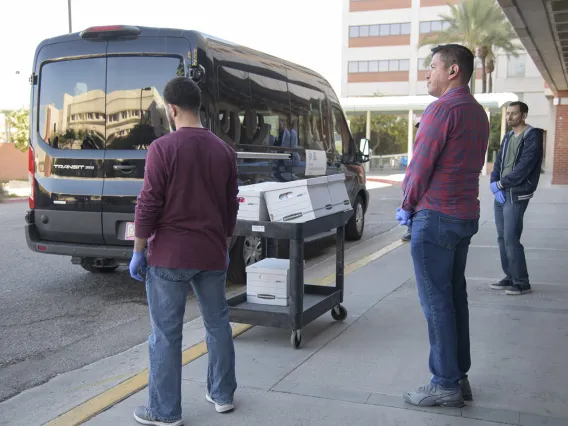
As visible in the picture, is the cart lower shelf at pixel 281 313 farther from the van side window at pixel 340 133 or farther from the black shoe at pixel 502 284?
the van side window at pixel 340 133

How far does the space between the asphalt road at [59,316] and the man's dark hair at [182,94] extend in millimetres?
2266

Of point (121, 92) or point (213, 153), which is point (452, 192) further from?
point (121, 92)

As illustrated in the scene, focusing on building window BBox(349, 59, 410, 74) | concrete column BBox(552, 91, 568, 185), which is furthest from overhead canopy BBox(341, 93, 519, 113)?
building window BBox(349, 59, 410, 74)

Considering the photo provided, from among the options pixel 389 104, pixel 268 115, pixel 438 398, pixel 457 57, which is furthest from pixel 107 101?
pixel 389 104

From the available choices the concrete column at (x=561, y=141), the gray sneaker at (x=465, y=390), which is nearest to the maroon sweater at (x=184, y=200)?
the gray sneaker at (x=465, y=390)

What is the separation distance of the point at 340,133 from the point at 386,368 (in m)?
6.15

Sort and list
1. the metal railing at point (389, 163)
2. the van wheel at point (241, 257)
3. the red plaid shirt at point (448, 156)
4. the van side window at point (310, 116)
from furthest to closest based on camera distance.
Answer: the metal railing at point (389, 163) → the van side window at point (310, 116) → the van wheel at point (241, 257) → the red plaid shirt at point (448, 156)

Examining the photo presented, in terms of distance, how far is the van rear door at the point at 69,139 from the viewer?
6332 millimetres

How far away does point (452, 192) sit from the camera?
3.52 m

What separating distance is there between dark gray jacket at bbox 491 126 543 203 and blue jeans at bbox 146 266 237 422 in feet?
12.0

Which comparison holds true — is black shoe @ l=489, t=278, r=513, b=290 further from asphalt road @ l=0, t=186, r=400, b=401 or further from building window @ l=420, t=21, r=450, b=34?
building window @ l=420, t=21, r=450, b=34

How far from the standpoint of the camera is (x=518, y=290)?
21.0 ft

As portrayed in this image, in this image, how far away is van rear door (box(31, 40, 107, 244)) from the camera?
249 inches

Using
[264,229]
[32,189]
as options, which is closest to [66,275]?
[32,189]
